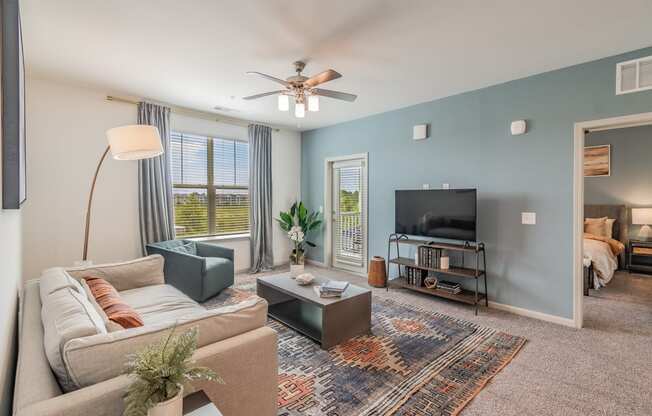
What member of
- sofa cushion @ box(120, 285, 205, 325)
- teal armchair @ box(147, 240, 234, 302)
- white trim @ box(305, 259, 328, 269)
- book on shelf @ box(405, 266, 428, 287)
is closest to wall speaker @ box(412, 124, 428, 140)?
book on shelf @ box(405, 266, 428, 287)

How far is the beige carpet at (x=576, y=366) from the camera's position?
1.90 m

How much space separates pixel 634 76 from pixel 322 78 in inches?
109

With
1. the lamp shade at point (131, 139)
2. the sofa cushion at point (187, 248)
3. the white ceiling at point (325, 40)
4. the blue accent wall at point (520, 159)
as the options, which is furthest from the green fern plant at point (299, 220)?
the lamp shade at point (131, 139)

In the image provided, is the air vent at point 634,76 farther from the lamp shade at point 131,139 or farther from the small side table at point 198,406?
the lamp shade at point 131,139

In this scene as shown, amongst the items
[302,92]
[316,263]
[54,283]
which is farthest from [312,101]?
[316,263]

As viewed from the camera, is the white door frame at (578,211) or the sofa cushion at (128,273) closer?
the sofa cushion at (128,273)

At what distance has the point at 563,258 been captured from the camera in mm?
3090

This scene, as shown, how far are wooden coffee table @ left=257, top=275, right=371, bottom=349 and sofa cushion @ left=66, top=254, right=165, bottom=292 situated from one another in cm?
103

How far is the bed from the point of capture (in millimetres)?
4195

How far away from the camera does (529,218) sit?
3.29 m

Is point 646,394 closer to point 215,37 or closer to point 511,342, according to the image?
point 511,342

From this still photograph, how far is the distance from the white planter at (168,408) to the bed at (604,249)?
4963mm

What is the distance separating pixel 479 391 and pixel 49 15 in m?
4.01

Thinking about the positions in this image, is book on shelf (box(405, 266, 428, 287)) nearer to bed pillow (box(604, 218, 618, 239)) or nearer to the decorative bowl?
the decorative bowl
